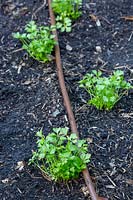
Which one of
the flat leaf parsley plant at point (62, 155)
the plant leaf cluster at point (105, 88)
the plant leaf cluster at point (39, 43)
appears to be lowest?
the flat leaf parsley plant at point (62, 155)

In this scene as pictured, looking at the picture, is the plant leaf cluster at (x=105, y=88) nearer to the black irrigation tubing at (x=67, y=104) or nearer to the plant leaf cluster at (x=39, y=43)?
the black irrigation tubing at (x=67, y=104)

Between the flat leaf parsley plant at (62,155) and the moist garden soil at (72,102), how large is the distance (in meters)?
0.11

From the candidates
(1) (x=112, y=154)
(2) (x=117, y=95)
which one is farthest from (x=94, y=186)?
(2) (x=117, y=95)

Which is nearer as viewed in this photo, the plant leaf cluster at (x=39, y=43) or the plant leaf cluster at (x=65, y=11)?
the plant leaf cluster at (x=39, y=43)

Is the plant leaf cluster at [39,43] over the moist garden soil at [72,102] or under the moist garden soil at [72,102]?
over

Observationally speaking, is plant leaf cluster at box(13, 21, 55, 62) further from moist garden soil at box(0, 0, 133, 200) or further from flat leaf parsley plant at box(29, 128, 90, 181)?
flat leaf parsley plant at box(29, 128, 90, 181)

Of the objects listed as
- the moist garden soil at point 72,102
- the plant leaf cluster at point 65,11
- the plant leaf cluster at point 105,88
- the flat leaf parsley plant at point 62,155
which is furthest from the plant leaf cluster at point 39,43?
the flat leaf parsley plant at point 62,155

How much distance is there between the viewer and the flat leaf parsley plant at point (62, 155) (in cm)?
270

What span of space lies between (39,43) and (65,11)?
630 mm

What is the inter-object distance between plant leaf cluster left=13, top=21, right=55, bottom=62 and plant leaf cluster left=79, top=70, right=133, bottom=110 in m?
0.48

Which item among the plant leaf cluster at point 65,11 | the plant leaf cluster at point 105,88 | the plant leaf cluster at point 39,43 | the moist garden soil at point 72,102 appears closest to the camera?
the moist garden soil at point 72,102

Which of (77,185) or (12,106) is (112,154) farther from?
(12,106)

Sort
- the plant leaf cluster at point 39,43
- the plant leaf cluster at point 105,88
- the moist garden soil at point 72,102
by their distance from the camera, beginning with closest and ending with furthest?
the moist garden soil at point 72,102
the plant leaf cluster at point 105,88
the plant leaf cluster at point 39,43

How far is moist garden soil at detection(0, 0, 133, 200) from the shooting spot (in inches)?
112
